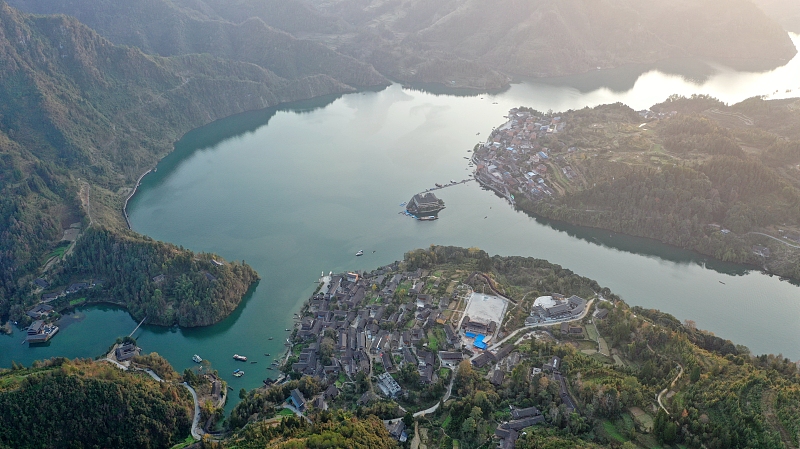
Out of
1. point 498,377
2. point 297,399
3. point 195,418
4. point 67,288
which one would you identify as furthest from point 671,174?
point 67,288

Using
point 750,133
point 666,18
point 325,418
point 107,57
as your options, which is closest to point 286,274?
point 325,418

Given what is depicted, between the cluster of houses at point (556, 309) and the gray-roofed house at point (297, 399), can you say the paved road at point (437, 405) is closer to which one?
the gray-roofed house at point (297, 399)

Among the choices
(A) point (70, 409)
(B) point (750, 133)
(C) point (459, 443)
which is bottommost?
(C) point (459, 443)

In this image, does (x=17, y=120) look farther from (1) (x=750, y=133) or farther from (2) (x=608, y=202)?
(1) (x=750, y=133)

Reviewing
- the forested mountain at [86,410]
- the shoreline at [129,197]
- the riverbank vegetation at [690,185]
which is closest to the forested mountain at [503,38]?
the riverbank vegetation at [690,185]

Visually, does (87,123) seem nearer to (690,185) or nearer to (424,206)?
(424,206)

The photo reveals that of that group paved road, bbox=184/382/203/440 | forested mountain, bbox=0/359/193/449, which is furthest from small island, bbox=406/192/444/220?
forested mountain, bbox=0/359/193/449

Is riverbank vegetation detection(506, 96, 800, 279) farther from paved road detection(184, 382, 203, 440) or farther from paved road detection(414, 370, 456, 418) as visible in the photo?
paved road detection(184, 382, 203, 440)
